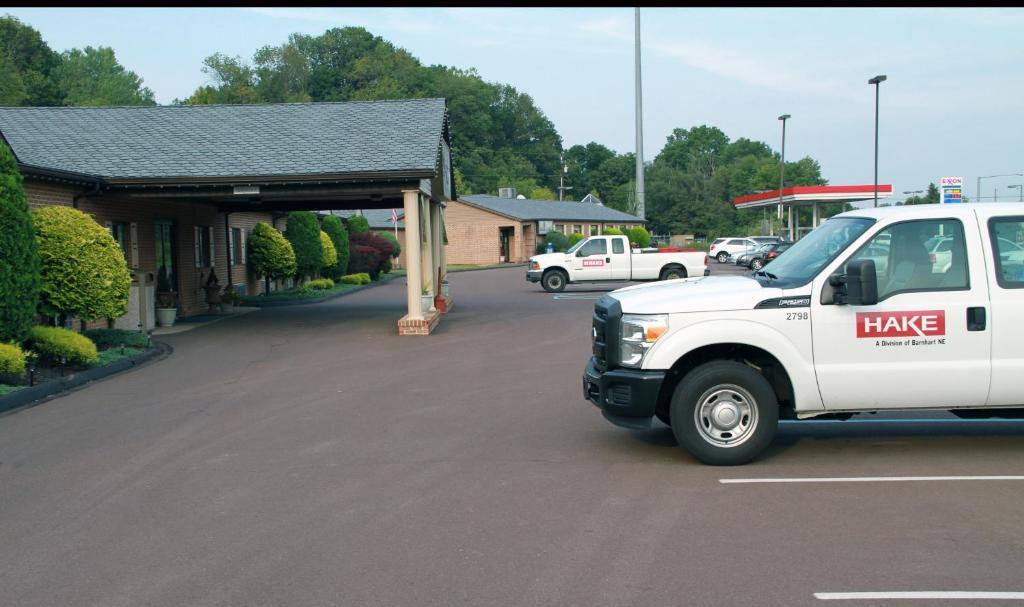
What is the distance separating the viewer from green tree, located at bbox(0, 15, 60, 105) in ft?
237

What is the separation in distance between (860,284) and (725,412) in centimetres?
148

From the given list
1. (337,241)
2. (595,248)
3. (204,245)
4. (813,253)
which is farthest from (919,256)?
(337,241)

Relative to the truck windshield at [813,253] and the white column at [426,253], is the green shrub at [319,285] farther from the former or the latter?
the truck windshield at [813,253]

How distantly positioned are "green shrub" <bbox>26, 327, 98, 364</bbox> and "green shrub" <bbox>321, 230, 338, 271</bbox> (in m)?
21.9

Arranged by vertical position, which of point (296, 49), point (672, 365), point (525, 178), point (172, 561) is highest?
point (296, 49)

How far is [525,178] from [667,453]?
10808cm

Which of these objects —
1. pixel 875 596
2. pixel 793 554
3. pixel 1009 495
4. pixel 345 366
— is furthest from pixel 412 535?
pixel 345 366

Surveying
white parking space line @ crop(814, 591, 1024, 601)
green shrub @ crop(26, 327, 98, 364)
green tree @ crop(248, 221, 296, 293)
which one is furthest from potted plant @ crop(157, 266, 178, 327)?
white parking space line @ crop(814, 591, 1024, 601)

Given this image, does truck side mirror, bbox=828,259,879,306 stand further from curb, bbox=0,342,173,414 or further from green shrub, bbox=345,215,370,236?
green shrub, bbox=345,215,370,236

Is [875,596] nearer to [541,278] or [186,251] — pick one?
[186,251]

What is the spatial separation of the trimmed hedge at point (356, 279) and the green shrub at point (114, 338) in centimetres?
2277

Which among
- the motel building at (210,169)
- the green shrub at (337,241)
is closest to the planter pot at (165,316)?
the motel building at (210,169)

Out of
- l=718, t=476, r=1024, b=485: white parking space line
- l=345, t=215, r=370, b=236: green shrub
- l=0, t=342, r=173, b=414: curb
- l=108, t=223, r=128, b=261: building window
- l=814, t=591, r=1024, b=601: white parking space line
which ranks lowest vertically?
l=814, t=591, r=1024, b=601: white parking space line

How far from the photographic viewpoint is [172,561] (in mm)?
5672
